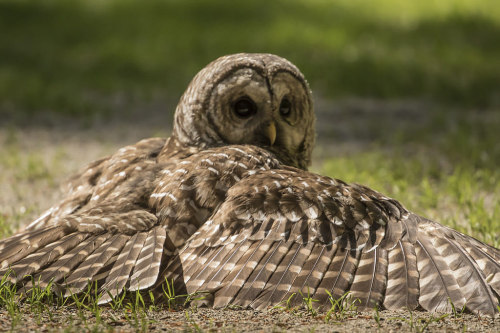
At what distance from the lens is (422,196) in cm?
615

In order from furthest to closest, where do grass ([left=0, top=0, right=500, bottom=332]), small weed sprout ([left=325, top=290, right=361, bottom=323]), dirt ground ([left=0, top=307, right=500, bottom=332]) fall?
grass ([left=0, top=0, right=500, bottom=332]) < small weed sprout ([left=325, top=290, right=361, bottom=323]) < dirt ground ([left=0, top=307, right=500, bottom=332])

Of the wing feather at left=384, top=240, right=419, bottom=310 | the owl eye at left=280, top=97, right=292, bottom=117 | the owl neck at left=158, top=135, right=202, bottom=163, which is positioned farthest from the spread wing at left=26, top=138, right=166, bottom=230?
the wing feather at left=384, top=240, right=419, bottom=310

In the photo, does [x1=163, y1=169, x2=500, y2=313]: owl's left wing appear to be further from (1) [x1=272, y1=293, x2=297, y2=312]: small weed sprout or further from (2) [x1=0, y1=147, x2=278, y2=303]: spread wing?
(2) [x1=0, y1=147, x2=278, y2=303]: spread wing

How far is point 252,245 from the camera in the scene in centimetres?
352

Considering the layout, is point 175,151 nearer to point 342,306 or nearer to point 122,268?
point 122,268

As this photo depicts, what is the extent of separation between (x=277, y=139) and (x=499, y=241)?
A: 66.9 inches

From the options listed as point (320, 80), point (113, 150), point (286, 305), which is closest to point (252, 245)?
point (286, 305)

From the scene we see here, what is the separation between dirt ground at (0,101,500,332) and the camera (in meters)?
3.21

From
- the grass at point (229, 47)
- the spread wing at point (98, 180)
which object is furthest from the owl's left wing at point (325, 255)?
the grass at point (229, 47)

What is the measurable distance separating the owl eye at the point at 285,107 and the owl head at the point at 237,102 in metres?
0.05

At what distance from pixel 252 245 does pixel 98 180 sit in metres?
1.37

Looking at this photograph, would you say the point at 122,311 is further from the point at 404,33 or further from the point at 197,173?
the point at 404,33

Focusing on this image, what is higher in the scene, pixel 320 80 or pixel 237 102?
pixel 237 102

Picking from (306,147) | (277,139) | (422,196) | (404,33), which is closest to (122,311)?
(277,139)
